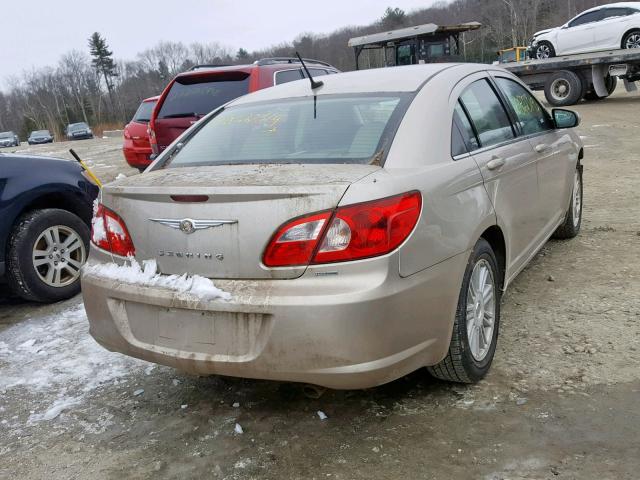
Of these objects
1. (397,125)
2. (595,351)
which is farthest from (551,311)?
(397,125)

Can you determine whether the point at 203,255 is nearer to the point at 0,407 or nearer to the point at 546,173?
the point at 0,407

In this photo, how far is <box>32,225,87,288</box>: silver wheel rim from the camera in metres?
4.70

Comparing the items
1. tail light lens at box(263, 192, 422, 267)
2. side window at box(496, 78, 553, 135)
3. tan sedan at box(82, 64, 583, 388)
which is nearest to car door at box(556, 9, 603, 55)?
side window at box(496, 78, 553, 135)

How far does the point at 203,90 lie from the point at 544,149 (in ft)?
Result: 14.7

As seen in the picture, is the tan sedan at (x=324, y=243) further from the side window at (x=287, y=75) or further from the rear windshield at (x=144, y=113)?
the rear windshield at (x=144, y=113)

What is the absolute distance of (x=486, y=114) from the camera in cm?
338

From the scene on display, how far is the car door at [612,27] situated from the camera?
17516 mm

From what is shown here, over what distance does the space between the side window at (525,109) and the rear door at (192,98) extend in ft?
11.6

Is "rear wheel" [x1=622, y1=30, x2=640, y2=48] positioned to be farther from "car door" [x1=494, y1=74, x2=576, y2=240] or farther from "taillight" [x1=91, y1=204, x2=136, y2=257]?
"taillight" [x1=91, y1=204, x2=136, y2=257]

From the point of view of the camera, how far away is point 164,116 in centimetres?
728

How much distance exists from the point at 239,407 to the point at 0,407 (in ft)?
4.25

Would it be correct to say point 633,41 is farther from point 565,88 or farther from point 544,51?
→ point 544,51

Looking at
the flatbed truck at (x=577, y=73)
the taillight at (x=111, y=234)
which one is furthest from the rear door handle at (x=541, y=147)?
the flatbed truck at (x=577, y=73)

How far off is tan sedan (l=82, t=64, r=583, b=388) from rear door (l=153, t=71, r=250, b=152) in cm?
380
